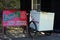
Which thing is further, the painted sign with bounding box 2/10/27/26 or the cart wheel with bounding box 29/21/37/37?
the cart wheel with bounding box 29/21/37/37

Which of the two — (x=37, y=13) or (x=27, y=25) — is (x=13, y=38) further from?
(x=37, y=13)

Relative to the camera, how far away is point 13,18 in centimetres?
849

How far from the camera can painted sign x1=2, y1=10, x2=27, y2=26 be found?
837 centimetres

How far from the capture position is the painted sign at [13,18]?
837 centimetres

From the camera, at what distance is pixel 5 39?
874 cm

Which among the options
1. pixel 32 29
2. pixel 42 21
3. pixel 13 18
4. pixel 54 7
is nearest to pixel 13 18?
pixel 13 18

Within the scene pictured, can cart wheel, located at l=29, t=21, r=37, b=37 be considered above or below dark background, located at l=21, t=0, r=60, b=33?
below

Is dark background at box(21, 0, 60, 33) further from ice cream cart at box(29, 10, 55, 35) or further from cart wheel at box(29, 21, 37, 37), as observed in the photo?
ice cream cart at box(29, 10, 55, 35)

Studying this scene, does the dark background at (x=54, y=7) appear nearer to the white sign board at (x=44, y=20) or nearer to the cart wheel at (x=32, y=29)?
the cart wheel at (x=32, y=29)

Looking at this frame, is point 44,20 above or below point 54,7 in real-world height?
below

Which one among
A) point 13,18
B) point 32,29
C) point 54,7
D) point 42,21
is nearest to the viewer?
point 42,21

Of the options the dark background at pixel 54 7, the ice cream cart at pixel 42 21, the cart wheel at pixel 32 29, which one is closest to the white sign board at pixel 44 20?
the ice cream cart at pixel 42 21

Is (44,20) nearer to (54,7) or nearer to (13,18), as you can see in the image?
(13,18)

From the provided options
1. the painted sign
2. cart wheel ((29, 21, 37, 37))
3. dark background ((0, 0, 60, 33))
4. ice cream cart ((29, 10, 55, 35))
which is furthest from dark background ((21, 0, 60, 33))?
the painted sign
